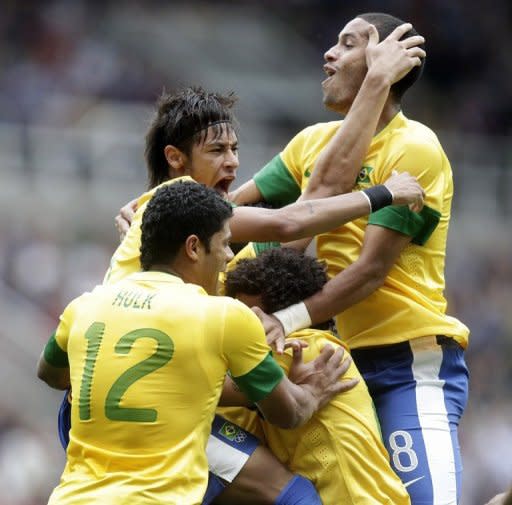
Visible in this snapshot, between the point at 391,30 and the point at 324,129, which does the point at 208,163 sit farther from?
the point at 391,30

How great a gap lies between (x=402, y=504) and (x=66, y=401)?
1450 millimetres

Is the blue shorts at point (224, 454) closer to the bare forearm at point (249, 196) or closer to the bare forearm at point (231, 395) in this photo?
the bare forearm at point (231, 395)

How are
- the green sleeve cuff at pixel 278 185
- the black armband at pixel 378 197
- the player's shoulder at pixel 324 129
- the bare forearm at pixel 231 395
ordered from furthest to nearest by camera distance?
the green sleeve cuff at pixel 278 185 → the player's shoulder at pixel 324 129 → the black armband at pixel 378 197 → the bare forearm at pixel 231 395

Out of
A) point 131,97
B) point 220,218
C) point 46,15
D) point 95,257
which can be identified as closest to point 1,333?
point 95,257

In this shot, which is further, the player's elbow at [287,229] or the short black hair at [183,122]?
the short black hair at [183,122]

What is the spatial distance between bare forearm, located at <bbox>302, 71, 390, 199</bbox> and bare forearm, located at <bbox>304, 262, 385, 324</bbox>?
0.36 meters

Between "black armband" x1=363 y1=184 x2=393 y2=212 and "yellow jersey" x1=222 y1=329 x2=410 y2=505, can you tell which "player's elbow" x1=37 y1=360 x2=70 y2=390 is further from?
"black armband" x1=363 y1=184 x2=393 y2=212

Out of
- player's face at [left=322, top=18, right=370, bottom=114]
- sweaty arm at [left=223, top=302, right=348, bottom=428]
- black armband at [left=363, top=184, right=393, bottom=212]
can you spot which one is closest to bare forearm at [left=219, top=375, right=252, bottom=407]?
sweaty arm at [left=223, top=302, right=348, bottom=428]

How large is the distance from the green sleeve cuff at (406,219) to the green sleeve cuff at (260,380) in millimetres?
1142

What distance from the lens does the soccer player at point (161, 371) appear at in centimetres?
477

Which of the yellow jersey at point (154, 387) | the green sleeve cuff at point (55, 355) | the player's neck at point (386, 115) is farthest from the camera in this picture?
the player's neck at point (386, 115)

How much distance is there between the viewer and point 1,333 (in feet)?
43.4

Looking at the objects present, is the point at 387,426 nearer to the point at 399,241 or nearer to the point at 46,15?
the point at 399,241

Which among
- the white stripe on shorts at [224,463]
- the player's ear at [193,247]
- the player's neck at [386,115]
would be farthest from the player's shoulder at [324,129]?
the white stripe on shorts at [224,463]
